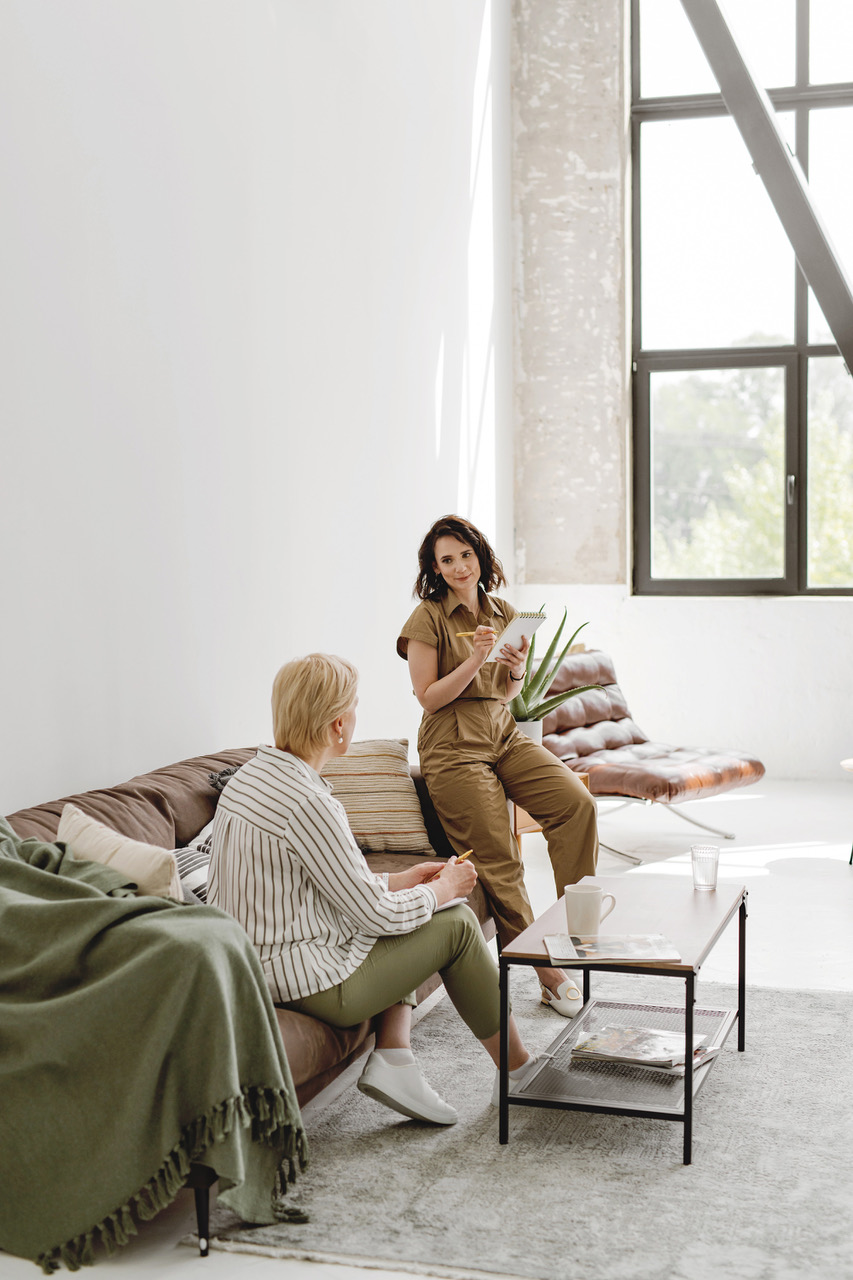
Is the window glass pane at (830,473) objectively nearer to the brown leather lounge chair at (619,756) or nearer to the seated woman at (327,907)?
the brown leather lounge chair at (619,756)

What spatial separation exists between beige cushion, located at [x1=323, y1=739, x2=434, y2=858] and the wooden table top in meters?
0.67

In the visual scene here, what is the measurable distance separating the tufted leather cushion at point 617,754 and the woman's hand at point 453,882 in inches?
98.1

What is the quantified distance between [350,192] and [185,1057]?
3511 mm

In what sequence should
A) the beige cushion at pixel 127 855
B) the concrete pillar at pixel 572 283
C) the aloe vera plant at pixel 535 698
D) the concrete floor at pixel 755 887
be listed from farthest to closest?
1. the concrete pillar at pixel 572 283
2. the aloe vera plant at pixel 535 698
3. the beige cushion at pixel 127 855
4. the concrete floor at pixel 755 887

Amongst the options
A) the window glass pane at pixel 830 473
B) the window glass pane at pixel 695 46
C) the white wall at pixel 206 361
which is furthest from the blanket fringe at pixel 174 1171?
the window glass pane at pixel 695 46

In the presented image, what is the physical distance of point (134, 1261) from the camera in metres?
2.04

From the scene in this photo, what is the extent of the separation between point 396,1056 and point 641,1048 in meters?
0.54

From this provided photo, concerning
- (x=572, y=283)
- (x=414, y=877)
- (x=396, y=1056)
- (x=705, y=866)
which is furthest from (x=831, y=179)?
(x=396, y=1056)

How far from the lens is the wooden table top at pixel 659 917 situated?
2441 mm

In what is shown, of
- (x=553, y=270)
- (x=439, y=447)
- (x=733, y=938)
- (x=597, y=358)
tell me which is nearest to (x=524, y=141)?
(x=553, y=270)

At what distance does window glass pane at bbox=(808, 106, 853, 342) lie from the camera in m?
7.02

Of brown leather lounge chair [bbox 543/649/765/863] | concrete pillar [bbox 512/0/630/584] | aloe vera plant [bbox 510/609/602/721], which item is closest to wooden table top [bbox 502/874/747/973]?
aloe vera plant [bbox 510/609/602/721]

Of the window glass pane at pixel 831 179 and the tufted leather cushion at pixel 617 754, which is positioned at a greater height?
the window glass pane at pixel 831 179

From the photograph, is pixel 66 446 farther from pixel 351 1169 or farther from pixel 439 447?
pixel 439 447
